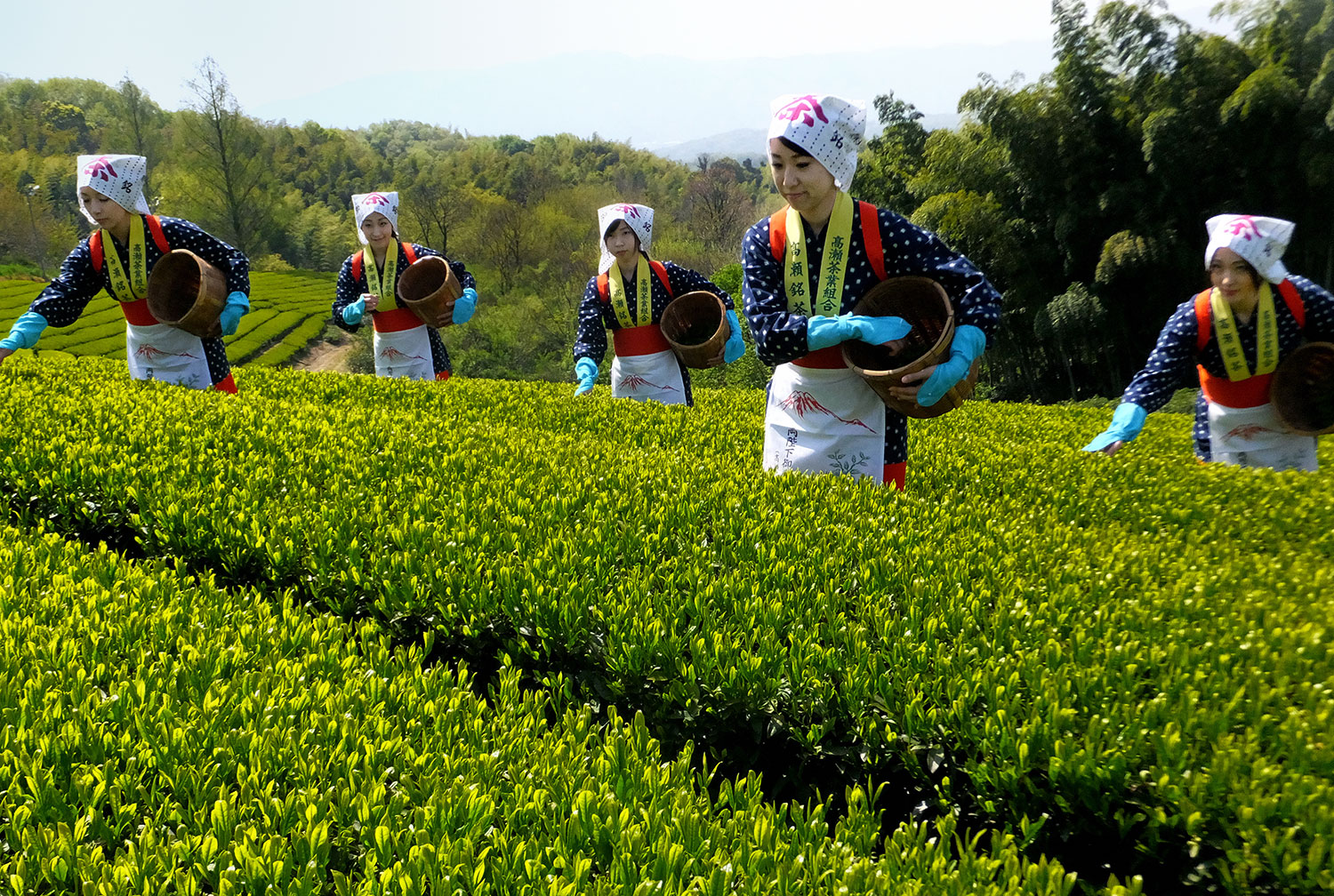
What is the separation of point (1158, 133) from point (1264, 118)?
146 centimetres

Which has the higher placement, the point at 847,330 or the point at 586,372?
the point at 847,330

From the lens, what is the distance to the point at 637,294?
5.93m

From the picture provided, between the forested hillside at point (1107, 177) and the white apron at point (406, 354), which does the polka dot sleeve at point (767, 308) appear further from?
the forested hillside at point (1107, 177)

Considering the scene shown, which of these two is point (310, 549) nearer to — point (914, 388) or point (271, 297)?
point (914, 388)

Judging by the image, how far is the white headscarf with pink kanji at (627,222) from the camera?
5.91 metres

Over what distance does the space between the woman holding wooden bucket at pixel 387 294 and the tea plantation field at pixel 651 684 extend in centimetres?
366

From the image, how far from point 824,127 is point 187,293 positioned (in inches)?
166

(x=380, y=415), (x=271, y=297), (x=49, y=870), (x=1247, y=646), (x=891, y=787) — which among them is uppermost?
(x=271, y=297)

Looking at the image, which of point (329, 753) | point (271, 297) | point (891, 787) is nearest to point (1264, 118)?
point (891, 787)

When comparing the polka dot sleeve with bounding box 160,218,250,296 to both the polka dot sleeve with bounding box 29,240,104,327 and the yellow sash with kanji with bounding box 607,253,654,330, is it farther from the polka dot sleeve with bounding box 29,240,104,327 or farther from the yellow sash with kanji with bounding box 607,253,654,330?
the yellow sash with kanji with bounding box 607,253,654,330

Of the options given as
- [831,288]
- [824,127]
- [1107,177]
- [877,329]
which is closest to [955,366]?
[877,329]

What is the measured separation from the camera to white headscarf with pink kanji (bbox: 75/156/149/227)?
4.98 m

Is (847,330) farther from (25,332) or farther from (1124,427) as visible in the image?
(25,332)

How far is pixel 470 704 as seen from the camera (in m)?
1.95
